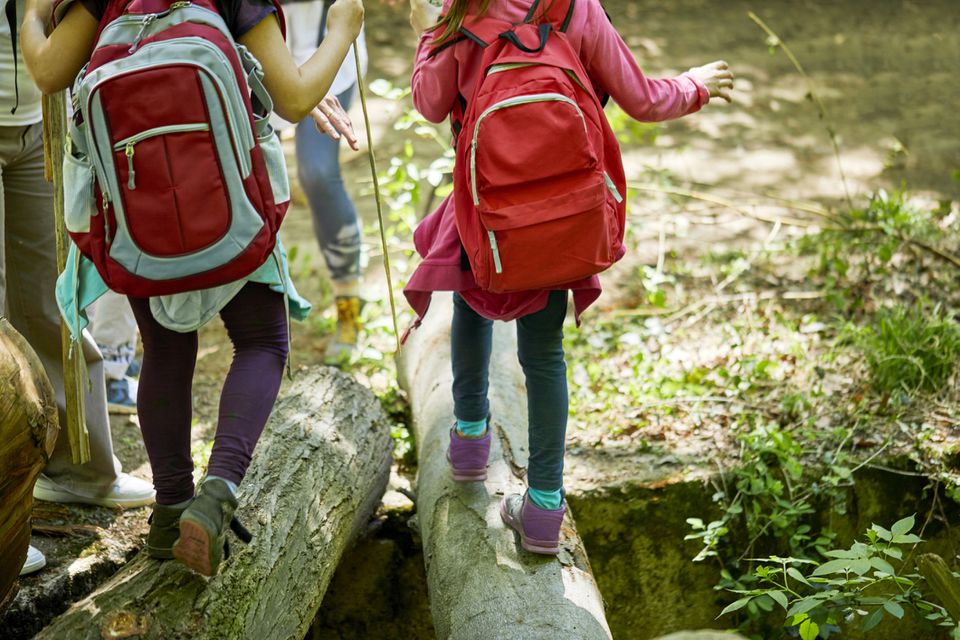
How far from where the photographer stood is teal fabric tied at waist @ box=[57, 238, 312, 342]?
2289mm

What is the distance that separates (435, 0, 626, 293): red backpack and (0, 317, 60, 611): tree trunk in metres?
1.09

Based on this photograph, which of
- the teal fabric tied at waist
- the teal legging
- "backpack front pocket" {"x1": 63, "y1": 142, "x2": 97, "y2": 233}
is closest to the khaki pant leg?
the teal fabric tied at waist

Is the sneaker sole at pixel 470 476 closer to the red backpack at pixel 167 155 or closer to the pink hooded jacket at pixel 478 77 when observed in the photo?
the pink hooded jacket at pixel 478 77

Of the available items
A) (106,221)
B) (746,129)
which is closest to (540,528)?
(106,221)

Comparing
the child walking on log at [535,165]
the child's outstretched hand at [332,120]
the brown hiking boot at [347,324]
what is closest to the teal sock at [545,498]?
the child walking on log at [535,165]

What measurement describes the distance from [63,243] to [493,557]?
138 centimetres

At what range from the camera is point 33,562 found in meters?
2.77

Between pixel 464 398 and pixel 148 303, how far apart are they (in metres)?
0.93

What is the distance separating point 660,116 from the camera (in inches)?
100.0

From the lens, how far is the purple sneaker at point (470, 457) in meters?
2.90

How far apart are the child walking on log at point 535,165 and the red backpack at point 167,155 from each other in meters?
0.47

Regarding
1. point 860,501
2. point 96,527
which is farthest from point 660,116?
point 96,527

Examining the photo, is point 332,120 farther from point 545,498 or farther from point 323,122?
point 545,498

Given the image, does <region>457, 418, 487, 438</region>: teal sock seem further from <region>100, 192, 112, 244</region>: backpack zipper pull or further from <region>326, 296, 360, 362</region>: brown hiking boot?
<region>326, 296, 360, 362</region>: brown hiking boot
